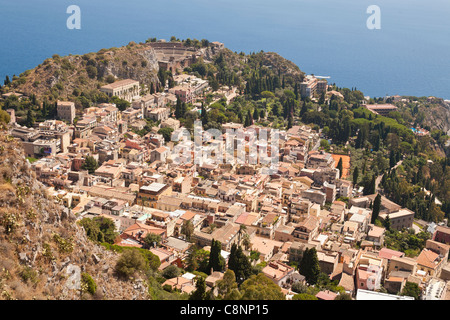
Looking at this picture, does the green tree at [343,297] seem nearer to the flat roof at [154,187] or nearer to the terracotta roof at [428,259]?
the terracotta roof at [428,259]

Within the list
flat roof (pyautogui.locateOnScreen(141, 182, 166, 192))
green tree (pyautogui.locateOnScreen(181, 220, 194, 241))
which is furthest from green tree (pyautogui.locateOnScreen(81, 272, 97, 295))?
flat roof (pyautogui.locateOnScreen(141, 182, 166, 192))

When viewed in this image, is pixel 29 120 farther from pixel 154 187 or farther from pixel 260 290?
pixel 260 290

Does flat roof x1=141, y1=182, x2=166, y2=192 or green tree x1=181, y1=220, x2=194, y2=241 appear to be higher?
flat roof x1=141, y1=182, x2=166, y2=192

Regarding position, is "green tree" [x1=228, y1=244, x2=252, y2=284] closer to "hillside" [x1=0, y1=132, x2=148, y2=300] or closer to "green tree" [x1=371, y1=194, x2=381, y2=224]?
"hillside" [x1=0, y1=132, x2=148, y2=300]

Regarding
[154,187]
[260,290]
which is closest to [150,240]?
[154,187]

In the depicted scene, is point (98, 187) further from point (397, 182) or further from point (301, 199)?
point (397, 182)

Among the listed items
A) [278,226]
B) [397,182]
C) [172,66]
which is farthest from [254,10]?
[278,226]
